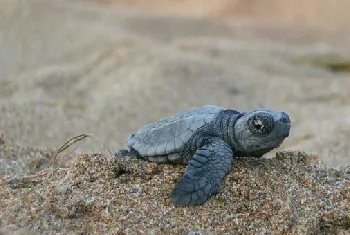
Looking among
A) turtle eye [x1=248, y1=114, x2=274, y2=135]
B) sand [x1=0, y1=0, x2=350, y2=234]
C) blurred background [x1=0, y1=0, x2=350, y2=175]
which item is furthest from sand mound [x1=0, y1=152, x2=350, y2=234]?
blurred background [x1=0, y1=0, x2=350, y2=175]

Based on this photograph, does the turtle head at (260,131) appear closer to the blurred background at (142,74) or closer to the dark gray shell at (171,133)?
the dark gray shell at (171,133)

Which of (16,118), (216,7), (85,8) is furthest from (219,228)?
(216,7)

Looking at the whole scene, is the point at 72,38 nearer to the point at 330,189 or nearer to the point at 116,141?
the point at 116,141

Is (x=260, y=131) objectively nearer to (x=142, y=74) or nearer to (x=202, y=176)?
(x=202, y=176)

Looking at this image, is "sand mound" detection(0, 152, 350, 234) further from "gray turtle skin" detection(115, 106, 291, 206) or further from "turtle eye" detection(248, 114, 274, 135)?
"turtle eye" detection(248, 114, 274, 135)

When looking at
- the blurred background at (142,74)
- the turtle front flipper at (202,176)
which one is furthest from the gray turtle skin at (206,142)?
the blurred background at (142,74)

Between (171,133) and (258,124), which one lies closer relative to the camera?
(258,124)

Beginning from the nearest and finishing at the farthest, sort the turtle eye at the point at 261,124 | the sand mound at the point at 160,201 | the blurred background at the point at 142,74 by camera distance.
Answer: the sand mound at the point at 160,201 → the turtle eye at the point at 261,124 → the blurred background at the point at 142,74

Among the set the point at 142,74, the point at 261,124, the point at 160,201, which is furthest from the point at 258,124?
the point at 142,74
